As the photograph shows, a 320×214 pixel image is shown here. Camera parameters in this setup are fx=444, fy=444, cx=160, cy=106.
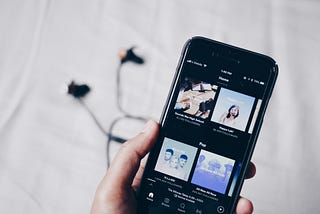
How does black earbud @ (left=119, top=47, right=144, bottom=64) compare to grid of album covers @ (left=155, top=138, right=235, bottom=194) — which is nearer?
grid of album covers @ (left=155, top=138, right=235, bottom=194)

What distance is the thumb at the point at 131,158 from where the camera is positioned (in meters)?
0.43

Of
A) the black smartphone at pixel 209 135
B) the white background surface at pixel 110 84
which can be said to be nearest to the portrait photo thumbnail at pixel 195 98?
the black smartphone at pixel 209 135

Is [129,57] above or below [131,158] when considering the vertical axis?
above

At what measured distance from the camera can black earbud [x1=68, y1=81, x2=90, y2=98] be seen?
21.8 inches

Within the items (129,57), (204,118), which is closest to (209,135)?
(204,118)

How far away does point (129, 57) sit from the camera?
566mm

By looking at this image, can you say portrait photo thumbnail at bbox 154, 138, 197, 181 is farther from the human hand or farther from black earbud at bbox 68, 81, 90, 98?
black earbud at bbox 68, 81, 90, 98

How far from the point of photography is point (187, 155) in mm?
446

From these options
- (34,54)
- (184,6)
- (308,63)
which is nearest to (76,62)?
(34,54)

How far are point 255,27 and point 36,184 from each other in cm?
34

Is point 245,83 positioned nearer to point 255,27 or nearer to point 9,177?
point 255,27

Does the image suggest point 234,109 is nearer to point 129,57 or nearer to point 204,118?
point 204,118

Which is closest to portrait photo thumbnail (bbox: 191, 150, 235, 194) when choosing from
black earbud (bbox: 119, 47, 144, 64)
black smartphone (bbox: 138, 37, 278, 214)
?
black smartphone (bbox: 138, 37, 278, 214)

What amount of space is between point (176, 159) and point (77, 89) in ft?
0.59
